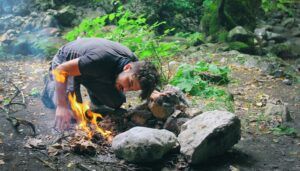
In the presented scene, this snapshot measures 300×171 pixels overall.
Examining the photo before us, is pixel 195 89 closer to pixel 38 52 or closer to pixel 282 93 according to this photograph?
pixel 282 93

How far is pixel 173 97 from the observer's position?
4.48m

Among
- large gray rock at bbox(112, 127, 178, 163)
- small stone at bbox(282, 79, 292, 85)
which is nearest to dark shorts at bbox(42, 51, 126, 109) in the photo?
large gray rock at bbox(112, 127, 178, 163)

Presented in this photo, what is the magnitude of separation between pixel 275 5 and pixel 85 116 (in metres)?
13.6

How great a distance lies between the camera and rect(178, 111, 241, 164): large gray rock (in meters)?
3.58

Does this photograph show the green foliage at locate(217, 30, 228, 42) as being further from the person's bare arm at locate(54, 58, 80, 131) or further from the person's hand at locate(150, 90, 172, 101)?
the person's bare arm at locate(54, 58, 80, 131)

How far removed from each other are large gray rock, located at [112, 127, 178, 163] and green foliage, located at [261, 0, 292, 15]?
13347 mm

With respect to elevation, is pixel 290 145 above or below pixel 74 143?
below

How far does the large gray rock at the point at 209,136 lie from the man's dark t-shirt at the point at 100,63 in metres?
1.07

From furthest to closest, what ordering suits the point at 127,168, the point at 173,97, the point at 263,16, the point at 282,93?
the point at 263,16 → the point at 282,93 → the point at 173,97 → the point at 127,168

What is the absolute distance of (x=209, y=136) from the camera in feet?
11.8

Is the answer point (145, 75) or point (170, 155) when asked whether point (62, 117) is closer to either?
point (145, 75)

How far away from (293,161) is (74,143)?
236 centimetres

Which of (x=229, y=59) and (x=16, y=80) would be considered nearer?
(x=16, y=80)

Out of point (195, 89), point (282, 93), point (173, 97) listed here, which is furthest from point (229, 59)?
point (173, 97)
